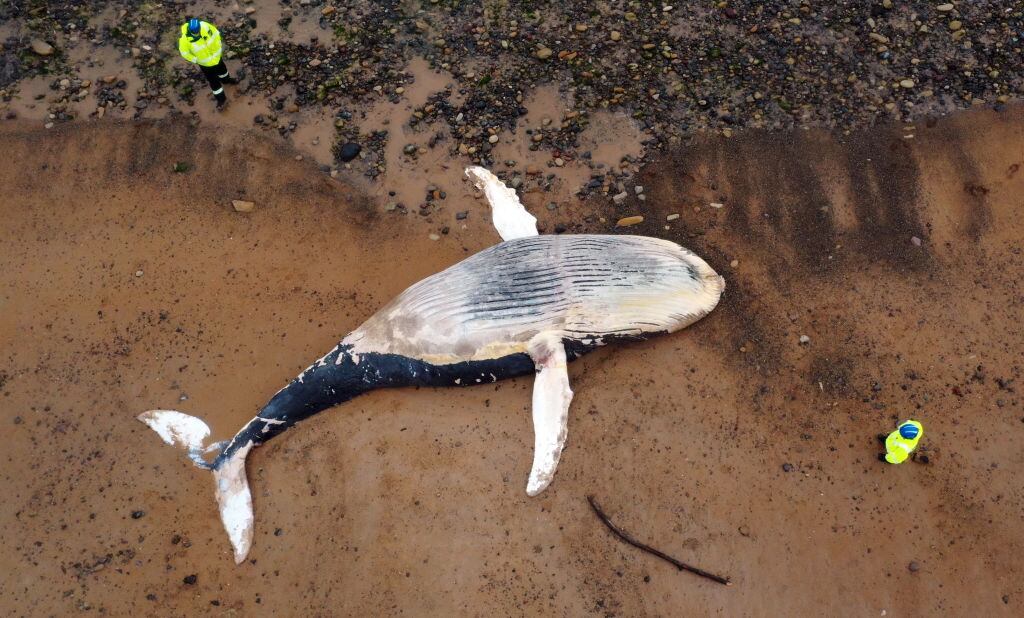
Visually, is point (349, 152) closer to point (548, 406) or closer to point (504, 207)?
point (504, 207)

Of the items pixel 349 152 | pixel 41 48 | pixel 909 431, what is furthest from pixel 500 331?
pixel 41 48

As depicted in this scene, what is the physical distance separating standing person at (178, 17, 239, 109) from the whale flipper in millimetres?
3694

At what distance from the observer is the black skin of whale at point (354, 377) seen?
7.19m

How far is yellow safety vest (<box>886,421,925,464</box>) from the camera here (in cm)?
653

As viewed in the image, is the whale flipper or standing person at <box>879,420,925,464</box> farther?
the whale flipper

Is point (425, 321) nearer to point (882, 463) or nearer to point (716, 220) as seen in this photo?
point (716, 220)

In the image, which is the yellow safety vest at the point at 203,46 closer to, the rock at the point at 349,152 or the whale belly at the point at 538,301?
the rock at the point at 349,152

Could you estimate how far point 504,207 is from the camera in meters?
8.38

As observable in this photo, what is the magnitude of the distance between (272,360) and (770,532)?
584 cm

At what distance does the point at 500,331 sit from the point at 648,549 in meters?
2.70

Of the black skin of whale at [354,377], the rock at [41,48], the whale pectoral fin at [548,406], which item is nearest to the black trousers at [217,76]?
the rock at [41,48]

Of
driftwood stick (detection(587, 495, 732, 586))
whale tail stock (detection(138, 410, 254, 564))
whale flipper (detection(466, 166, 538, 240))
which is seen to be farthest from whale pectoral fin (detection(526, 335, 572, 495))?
whale tail stock (detection(138, 410, 254, 564))

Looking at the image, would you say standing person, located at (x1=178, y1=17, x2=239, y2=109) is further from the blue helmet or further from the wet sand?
the blue helmet

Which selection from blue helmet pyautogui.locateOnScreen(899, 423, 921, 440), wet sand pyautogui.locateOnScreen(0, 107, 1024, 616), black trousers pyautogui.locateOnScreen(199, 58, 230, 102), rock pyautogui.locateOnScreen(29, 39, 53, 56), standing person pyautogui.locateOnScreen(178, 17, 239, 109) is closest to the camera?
blue helmet pyautogui.locateOnScreen(899, 423, 921, 440)
